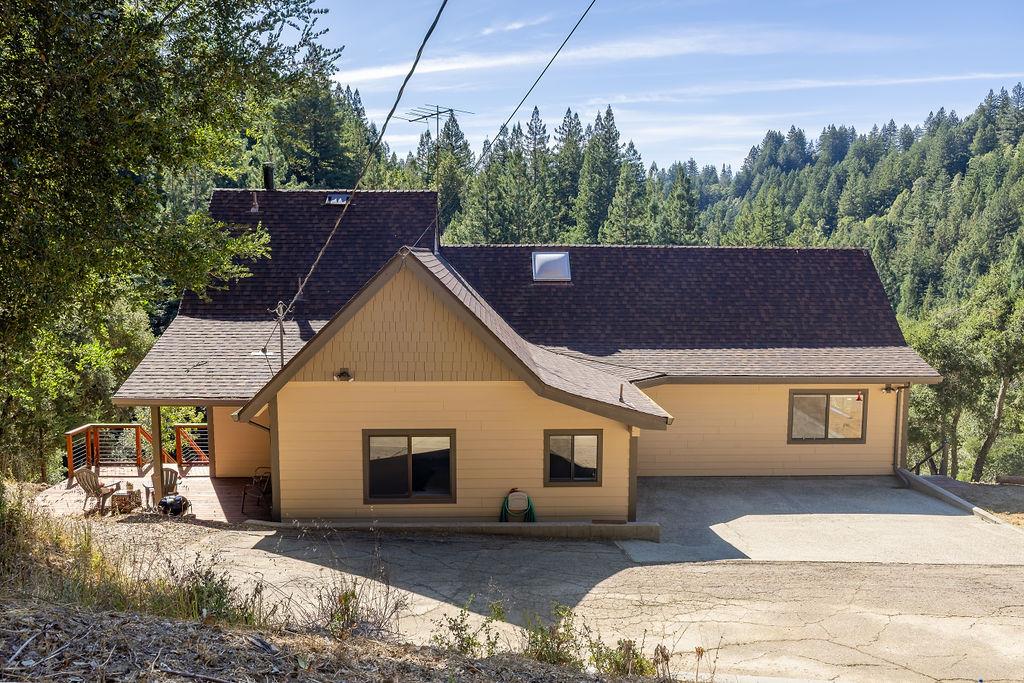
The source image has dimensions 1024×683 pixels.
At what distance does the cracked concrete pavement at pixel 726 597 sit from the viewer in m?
7.74

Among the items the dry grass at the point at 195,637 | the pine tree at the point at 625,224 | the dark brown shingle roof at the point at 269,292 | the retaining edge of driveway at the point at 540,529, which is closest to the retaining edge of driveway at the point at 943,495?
the retaining edge of driveway at the point at 540,529

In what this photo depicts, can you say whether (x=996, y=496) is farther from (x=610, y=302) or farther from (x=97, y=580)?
(x=97, y=580)

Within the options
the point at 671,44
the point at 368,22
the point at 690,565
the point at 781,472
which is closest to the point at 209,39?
the point at 368,22

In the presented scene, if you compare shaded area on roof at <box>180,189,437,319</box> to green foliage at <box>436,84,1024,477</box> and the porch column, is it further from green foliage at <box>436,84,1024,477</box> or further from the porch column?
green foliage at <box>436,84,1024,477</box>

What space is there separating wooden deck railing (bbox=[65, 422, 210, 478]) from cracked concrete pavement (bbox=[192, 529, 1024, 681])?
4.90 m

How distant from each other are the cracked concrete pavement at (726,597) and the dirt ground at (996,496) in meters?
3.31

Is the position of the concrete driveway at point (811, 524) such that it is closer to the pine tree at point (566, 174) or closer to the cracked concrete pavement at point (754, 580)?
the cracked concrete pavement at point (754, 580)

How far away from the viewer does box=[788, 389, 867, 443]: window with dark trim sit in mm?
15695

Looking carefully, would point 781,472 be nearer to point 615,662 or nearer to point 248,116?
point 615,662

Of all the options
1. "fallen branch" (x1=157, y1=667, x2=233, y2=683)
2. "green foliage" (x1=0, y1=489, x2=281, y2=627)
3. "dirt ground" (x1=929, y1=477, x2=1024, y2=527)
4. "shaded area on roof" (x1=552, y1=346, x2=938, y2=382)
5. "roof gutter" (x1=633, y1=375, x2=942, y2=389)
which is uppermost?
"shaded area on roof" (x1=552, y1=346, x2=938, y2=382)

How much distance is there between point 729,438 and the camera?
15.6m

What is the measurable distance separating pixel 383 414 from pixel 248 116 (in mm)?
4875

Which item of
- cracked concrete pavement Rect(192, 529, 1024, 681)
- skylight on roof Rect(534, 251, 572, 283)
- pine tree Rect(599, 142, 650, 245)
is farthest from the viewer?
pine tree Rect(599, 142, 650, 245)

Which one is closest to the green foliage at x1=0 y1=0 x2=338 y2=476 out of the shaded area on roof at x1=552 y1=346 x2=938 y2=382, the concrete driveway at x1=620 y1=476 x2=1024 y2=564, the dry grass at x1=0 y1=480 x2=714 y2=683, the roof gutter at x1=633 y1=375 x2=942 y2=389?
the dry grass at x1=0 y1=480 x2=714 y2=683
